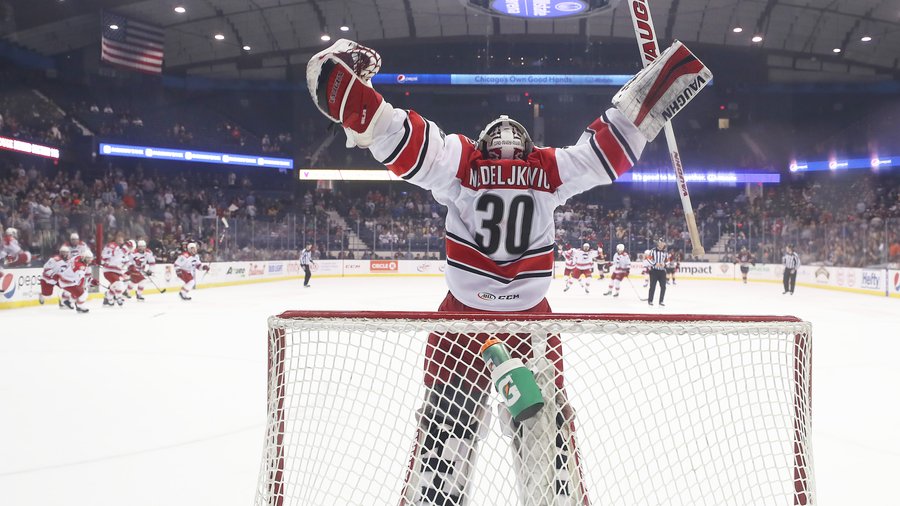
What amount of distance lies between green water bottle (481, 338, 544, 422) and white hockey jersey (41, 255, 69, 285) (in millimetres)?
10850

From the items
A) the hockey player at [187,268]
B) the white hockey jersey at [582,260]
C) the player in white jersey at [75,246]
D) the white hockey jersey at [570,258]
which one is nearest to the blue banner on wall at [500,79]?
the white hockey jersey at [570,258]

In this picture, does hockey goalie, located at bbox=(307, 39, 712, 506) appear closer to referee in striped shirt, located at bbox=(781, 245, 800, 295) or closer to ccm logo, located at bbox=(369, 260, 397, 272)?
referee in striped shirt, located at bbox=(781, 245, 800, 295)

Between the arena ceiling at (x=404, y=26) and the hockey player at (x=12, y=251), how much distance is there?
10740 millimetres

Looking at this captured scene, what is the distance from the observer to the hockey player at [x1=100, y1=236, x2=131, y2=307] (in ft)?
36.8

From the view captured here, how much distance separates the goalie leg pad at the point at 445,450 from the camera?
183 centimetres

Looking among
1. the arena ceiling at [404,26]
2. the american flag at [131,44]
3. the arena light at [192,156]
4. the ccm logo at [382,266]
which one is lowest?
the ccm logo at [382,266]

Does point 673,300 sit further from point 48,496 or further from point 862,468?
point 48,496

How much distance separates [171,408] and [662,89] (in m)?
3.84

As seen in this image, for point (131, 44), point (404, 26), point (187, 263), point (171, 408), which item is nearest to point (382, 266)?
point (404, 26)

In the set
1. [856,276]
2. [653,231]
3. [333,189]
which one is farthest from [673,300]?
[333,189]

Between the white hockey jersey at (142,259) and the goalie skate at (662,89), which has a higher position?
the goalie skate at (662,89)

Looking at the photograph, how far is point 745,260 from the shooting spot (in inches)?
760

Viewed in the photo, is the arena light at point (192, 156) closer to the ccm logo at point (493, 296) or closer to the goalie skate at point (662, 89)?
the ccm logo at point (493, 296)

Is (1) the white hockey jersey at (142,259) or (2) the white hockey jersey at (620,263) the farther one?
(2) the white hockey jersey at (620,263)
